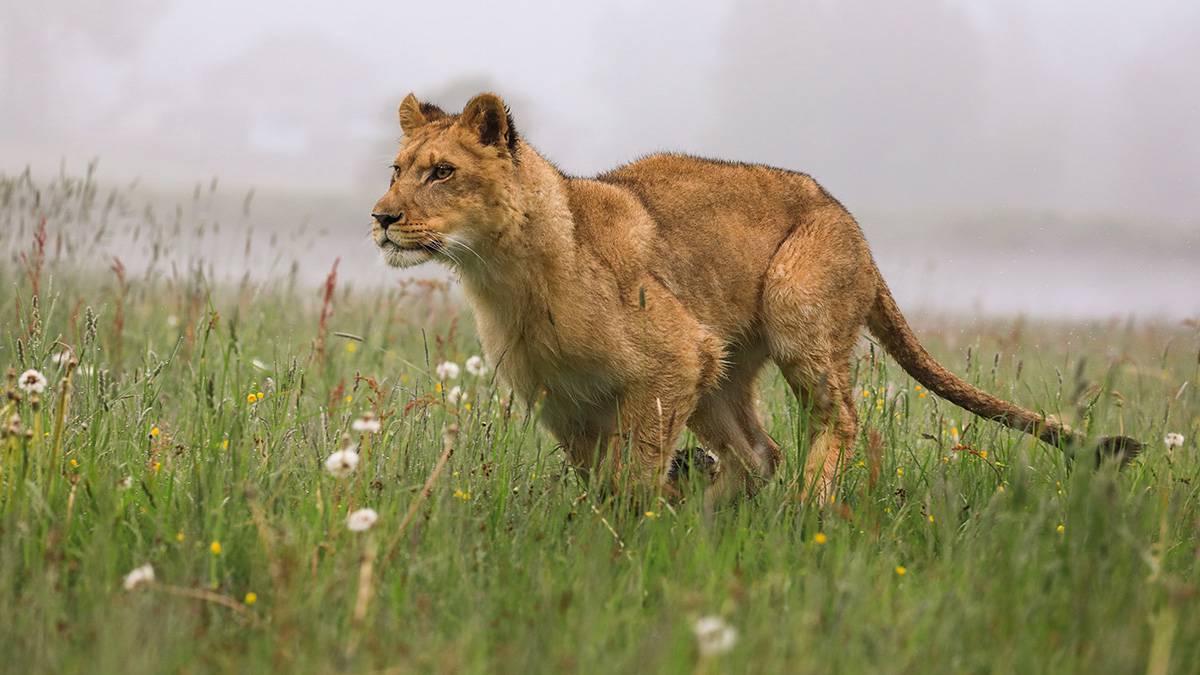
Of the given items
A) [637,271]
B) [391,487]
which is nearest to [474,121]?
[637,271]

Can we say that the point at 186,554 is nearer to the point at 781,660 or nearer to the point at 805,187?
the point at 781,660

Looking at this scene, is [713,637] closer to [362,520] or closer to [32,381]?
[362,520]

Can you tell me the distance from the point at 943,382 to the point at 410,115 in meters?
3.00

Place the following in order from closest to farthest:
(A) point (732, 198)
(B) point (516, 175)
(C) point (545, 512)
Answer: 1. (C) point (545, 512)
2. (B) point (516, 175)
3. (A) point (732, 198)

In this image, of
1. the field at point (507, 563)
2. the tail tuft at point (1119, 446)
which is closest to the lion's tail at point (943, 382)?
the tail tuft at point (1119, 446)

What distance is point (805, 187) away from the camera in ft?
21.2

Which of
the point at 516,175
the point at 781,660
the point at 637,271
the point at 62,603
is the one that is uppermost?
the point at 516,175

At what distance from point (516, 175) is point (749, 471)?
5.90ft

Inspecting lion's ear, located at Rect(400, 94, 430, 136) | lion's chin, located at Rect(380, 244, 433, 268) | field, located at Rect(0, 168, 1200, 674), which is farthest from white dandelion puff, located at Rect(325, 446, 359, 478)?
lion's ear, located at Rect(400, 94, 430, 136)

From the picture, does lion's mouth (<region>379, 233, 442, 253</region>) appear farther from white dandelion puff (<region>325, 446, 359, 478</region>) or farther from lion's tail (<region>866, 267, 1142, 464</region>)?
lion's tail (<region>866, 267, 1142, 464</region>)

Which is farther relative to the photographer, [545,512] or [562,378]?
[562,378]

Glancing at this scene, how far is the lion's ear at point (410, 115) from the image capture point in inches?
225

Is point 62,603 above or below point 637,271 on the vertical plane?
below

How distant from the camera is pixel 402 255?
5062mm
